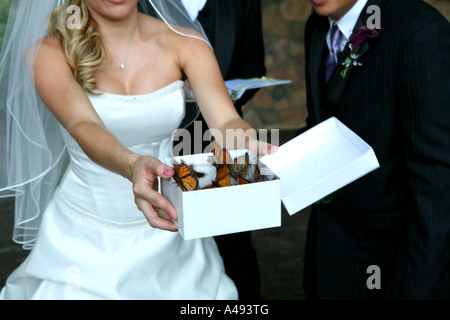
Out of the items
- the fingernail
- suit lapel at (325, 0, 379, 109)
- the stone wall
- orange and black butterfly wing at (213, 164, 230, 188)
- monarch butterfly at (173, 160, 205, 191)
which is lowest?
the stone wall

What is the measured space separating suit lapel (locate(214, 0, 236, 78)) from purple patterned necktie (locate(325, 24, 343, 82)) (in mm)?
689

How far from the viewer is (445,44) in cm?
152

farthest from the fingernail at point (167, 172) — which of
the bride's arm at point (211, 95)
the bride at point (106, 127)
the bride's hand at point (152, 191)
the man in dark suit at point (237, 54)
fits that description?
the man in dark suit at point (237, 54)

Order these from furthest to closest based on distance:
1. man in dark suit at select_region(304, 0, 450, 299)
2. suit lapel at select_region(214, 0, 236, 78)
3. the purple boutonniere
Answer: suit lapel at select_region(214, 0, 236, 78) < the purple boutonniere < man in dark suit at select_region(304, 0, 450, 299)

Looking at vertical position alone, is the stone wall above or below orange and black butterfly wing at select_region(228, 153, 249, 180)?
below

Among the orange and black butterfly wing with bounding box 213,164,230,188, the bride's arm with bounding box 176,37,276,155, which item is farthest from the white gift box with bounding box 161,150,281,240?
the bride's arm with bounding box 176,37,276,155

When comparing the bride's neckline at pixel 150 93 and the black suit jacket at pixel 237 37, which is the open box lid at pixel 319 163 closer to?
the bride's neckline at pixel 150 93

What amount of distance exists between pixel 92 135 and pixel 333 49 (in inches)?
34.4

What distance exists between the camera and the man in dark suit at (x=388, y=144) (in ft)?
5.02

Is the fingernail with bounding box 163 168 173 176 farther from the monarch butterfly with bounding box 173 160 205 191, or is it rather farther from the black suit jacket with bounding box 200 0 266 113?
the black suit jacket with bounding box 200 0 266 113

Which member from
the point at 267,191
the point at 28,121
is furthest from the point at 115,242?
the point at 267,191

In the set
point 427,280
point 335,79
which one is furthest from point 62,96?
point 427,280

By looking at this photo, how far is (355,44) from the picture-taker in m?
1.70

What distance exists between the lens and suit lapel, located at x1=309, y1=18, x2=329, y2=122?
1935mm
